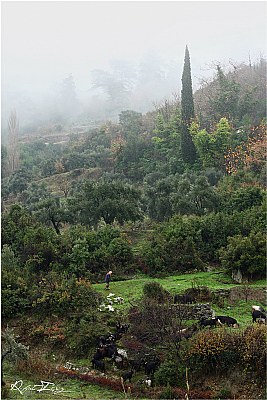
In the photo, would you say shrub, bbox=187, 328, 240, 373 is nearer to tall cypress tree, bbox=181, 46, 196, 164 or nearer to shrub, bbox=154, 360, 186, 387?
shrub, bbox=154, 360, 186, 387

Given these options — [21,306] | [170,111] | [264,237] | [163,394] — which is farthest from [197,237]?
[170,111]

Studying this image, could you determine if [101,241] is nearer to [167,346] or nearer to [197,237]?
[197,237]

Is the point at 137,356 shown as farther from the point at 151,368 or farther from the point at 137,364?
the point at 151,368

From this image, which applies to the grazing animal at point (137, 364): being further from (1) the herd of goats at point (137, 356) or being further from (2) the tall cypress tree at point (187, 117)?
(2) the tall cypress tree at point (187, 117)

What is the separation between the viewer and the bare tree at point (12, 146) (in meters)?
38.8

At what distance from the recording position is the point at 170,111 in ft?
113

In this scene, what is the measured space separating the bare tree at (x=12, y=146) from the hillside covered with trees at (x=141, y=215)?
4.17 metres

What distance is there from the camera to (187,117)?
90.8ft

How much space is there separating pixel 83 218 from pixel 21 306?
23.3 feet

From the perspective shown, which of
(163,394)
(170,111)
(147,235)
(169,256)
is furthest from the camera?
(170,111)

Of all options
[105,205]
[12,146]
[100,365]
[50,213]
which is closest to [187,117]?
[105,205]

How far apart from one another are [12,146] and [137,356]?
3476cm

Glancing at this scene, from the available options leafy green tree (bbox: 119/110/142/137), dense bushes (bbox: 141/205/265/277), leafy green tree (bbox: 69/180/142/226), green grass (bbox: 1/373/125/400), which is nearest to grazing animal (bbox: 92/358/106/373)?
green grass (bbox: 1/373/125/400)

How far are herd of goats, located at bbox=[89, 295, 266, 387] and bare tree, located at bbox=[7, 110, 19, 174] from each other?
30.5 meters
